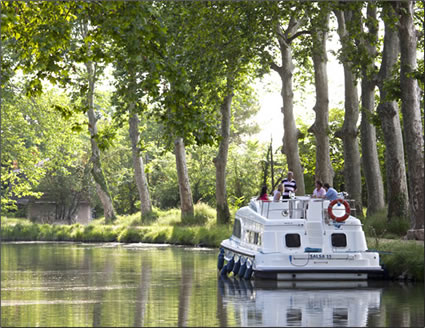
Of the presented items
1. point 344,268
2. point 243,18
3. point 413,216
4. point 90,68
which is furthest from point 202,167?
point 344,268

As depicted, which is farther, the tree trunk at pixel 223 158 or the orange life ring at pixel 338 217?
the tree trunk at pixel 223 158

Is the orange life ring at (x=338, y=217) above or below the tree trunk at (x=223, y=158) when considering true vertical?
below

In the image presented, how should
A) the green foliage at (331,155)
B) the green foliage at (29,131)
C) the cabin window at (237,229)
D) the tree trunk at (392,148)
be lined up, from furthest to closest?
the green foliage at (29,131)
the green foliage at (331,155)
the tree trunk at (392,148)
the cabin window at (237,229)

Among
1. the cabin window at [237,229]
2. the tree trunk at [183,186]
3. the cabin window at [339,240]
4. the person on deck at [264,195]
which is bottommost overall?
the cabin window at [339,240]

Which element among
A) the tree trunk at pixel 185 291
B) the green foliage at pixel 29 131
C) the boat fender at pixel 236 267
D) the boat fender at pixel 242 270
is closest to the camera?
the tree trunk at pixel 185 291

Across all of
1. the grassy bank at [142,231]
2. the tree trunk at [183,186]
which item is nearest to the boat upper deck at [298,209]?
the grassy bank at [142,231]

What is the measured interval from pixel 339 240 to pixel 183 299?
6509 millimetres

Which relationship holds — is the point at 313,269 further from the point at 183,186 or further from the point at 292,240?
the point at 183,186

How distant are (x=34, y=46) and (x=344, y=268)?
31.3 feet

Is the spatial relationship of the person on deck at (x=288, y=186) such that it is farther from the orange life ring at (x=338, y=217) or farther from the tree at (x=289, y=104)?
the tree at (x=289, y=104)

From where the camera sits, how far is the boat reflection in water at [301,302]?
60.1 feet

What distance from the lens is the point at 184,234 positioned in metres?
48.8

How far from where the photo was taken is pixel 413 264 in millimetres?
25016

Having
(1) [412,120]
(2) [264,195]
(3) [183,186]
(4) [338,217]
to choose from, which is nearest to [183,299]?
(4) [338,217]
